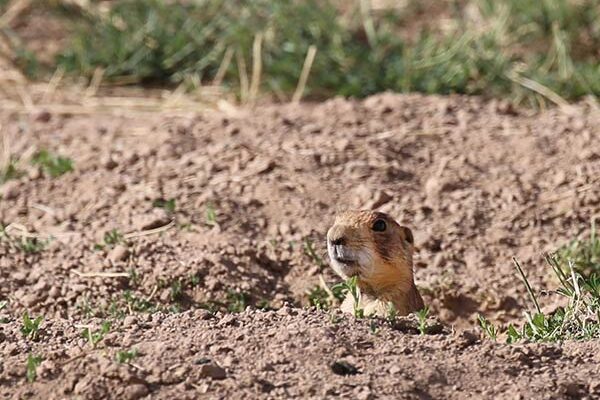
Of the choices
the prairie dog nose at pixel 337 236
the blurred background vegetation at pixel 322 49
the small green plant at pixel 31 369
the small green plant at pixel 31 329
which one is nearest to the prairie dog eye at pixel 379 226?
the prairie dog nose at pixel 337 236

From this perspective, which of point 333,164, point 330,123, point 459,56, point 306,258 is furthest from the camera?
point 459,56

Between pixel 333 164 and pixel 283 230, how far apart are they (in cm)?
66

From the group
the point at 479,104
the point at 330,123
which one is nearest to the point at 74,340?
the point at 330,123

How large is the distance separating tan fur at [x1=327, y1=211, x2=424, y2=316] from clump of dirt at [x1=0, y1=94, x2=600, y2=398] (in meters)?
0.39

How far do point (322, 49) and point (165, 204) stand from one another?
2.41 m

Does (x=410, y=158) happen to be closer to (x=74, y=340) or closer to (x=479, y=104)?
(x=479, y=104)

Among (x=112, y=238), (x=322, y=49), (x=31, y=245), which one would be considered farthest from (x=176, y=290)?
(x=322, y=49)

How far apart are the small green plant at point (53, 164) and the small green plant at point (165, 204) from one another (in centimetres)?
65

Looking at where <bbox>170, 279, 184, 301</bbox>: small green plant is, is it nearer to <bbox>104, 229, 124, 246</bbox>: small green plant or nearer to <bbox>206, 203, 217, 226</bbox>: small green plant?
<bbox>104, 229, 124, 246</bbox>: small green plant

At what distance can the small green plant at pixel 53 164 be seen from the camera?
23.1ft

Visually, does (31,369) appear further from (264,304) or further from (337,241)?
(264,304)

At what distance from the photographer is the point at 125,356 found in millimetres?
4137

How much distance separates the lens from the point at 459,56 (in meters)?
8.47

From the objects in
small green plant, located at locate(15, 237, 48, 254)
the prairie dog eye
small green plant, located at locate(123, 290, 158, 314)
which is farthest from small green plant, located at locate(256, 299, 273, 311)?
small green plant, located at locate(15, 237, 48, 254)
